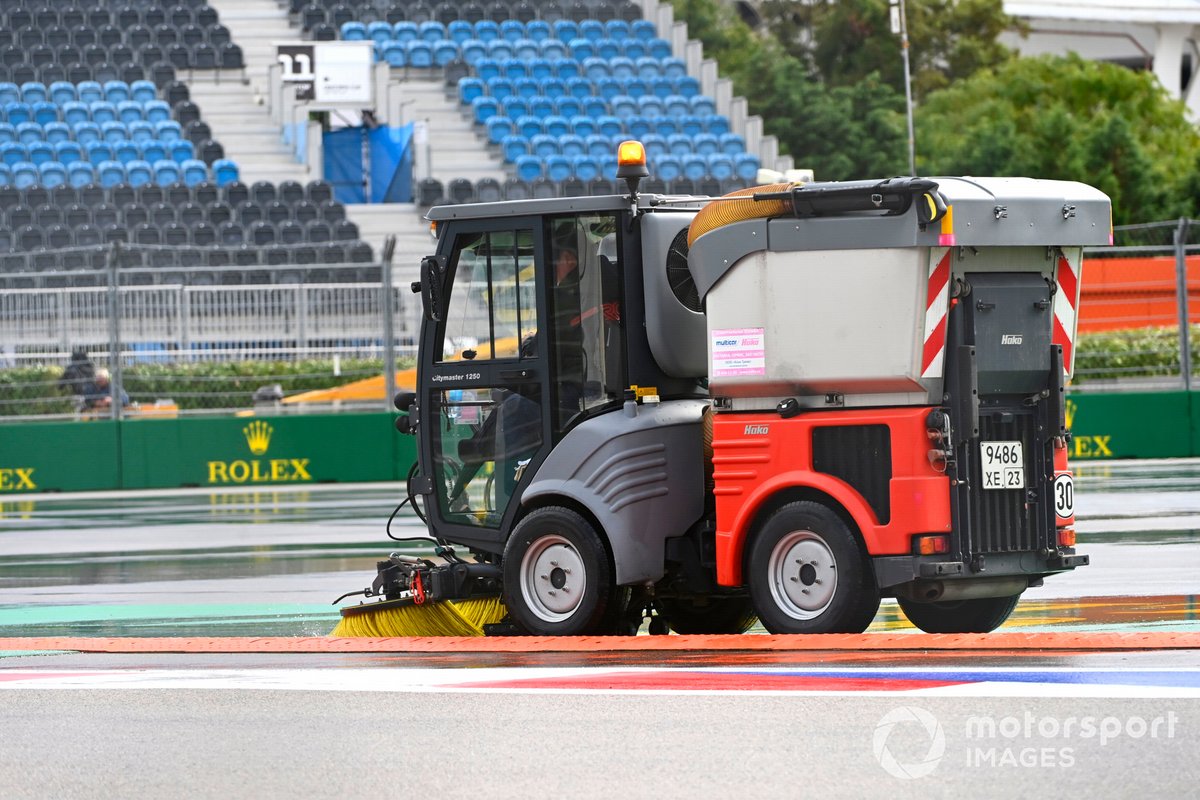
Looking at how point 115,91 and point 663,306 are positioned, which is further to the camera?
point 115,91

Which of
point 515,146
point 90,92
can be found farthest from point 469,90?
point 90,92

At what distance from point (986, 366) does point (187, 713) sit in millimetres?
3786

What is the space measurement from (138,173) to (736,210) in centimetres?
2640

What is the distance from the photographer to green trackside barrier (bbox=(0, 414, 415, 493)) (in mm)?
23953

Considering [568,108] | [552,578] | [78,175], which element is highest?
[568,108]

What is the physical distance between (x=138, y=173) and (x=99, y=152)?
128 centimetres

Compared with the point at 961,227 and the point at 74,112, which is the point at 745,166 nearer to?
the point at 74,112

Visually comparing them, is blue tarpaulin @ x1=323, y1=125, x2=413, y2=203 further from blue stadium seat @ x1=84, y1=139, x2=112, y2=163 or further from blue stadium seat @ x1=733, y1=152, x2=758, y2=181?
blue stadium seat @ x1=733, y1=152, x2=758, y2=181

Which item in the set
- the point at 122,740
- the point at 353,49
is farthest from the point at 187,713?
the point at 353,49

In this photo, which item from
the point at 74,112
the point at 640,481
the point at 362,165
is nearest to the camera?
the point at 640,481

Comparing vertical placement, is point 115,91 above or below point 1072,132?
above

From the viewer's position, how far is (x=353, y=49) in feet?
119

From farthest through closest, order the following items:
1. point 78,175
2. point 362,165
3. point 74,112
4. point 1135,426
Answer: point 362,165 → point 74,112 → point 78,175 → point 1135,426

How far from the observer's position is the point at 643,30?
135 ft
